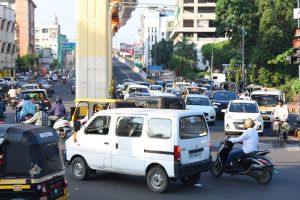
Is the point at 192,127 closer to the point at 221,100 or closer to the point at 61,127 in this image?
the point at 61,127

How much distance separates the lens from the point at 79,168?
13.5 metres

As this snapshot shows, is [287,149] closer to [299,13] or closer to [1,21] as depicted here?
[299,13]

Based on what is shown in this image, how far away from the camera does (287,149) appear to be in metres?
20.3

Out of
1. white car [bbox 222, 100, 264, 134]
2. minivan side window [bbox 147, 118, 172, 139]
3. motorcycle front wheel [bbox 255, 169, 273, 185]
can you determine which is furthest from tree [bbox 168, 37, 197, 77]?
minivan side window [bbox 147, 118, 172, 139]

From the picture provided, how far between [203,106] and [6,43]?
242 ft

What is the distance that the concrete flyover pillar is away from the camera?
28.0 metres

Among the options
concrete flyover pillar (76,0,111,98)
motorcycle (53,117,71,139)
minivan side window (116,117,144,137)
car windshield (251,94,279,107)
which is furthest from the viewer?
car windshield (251,94,279,107)

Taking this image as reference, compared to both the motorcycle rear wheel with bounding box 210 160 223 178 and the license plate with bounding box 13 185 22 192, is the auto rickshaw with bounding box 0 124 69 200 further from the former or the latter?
the motorcycle rear wheel with bounding box 210 160 223 178

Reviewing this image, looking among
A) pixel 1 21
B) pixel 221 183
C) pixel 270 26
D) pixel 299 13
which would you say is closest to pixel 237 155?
pixel 221 183

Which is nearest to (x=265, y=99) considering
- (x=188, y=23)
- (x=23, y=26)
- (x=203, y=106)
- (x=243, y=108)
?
(x=203, y=106)

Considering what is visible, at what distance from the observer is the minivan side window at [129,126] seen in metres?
12.4

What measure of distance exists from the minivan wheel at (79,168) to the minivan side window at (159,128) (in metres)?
2.11

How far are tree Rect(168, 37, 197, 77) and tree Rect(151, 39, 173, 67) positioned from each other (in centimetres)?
2874

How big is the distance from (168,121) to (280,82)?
4421cm
